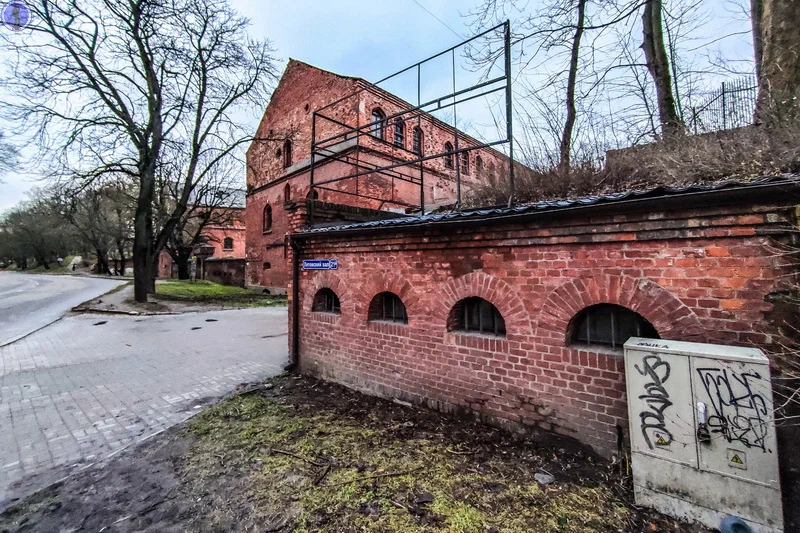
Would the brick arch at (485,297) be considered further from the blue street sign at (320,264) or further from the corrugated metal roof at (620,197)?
the blue street sign at (320,264)

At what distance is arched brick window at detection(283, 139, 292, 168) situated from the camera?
21.7 metres

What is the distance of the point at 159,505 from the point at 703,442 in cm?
443

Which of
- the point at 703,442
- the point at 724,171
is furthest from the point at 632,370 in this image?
the point at 724,171

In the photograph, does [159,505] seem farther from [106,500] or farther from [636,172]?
[636,172]

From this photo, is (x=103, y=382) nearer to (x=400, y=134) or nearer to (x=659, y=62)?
(x=659, y=62)

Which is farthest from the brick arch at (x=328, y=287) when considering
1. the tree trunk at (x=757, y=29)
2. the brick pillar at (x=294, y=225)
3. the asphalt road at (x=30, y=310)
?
the asphalt road at (x=30, y=310)

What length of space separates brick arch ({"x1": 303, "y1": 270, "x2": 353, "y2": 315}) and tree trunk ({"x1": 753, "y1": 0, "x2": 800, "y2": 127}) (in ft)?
20.8

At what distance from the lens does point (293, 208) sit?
640 cm

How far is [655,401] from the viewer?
278 centimetres

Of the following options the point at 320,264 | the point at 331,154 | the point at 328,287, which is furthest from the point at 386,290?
the point at 331,154

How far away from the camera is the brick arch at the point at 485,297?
3.83 m

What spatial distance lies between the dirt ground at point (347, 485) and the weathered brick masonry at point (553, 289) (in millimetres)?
444

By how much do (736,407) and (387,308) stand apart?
3.90m

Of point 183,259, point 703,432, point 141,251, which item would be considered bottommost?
point 703,432
